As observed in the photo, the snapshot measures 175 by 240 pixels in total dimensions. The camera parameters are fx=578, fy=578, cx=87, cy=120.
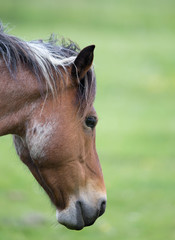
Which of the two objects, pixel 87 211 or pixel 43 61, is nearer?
pixel 43 61

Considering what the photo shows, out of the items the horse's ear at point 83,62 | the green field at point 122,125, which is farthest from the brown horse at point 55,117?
the green field at point 122,125

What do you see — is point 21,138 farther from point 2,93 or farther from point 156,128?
point 156,128

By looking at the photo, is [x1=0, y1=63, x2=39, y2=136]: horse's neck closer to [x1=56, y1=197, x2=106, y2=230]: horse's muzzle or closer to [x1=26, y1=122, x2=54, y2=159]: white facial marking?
[x1=26, y1=122, x2=54, y2=159]: white facial marking

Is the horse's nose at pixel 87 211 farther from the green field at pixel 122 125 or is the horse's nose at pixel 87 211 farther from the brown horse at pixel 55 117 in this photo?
the green field at pixel 122 125

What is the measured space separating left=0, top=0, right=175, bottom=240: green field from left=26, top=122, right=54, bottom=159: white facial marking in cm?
73

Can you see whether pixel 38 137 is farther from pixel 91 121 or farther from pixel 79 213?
pixel 79 213

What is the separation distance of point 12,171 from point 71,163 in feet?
21.5

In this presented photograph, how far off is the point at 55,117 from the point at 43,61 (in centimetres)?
43

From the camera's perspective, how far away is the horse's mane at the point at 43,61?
4.20 meters

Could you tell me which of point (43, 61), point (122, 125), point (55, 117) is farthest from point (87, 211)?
point (122, 125)

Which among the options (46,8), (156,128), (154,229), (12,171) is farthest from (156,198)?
(46,8)

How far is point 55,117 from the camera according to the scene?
4.26m

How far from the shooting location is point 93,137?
4598 millimetres

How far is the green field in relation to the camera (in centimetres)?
836
